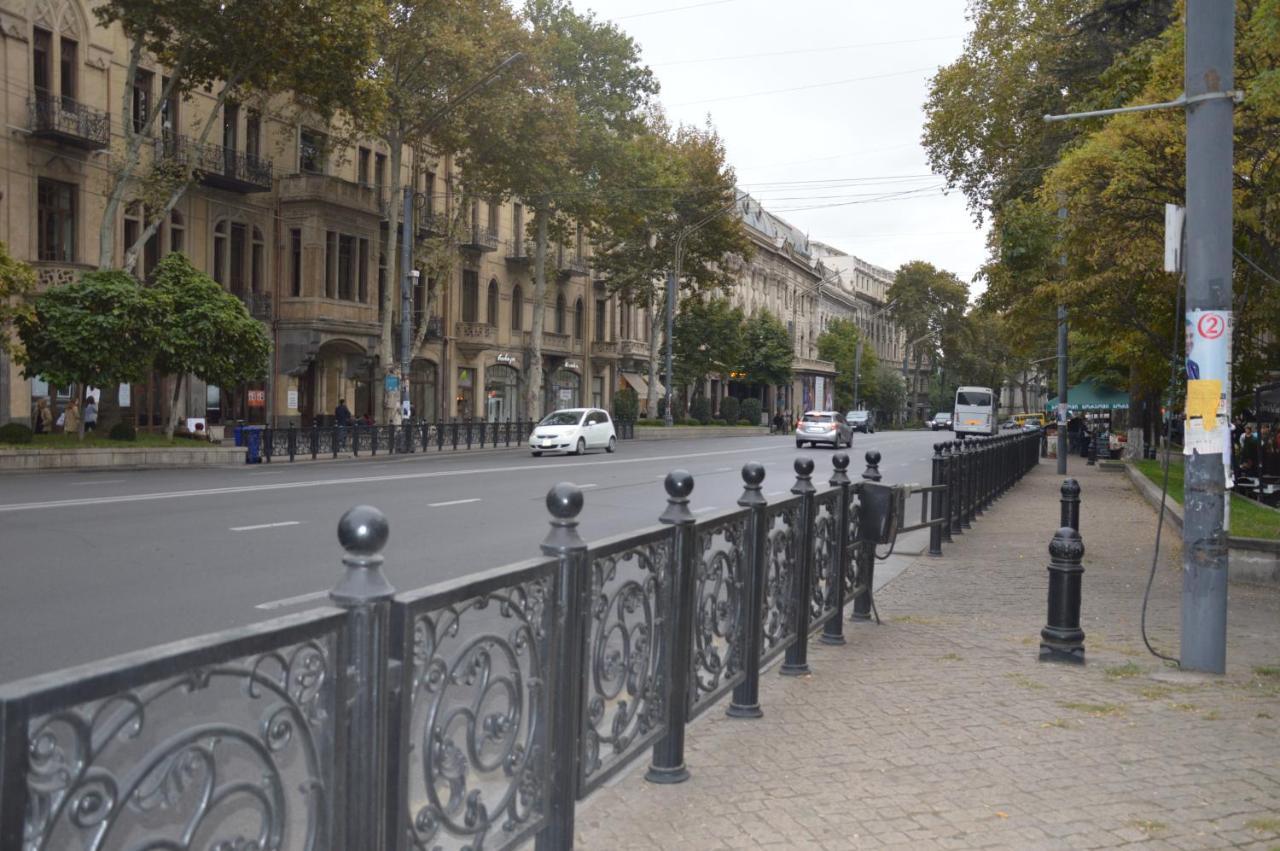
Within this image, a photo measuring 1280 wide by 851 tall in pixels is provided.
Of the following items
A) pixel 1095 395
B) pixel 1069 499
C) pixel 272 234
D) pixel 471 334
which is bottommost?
pixel 1069 499

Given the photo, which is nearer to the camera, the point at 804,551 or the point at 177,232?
the point at 804,551

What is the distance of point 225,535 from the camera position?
491 inches

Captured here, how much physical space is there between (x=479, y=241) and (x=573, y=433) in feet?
56.4

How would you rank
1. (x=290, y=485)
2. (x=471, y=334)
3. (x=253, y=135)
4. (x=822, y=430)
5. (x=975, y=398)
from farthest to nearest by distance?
(x=975, y=398) → (x=471, y=334) → (x=822, y=430) → (x=253, y=135) → (x=290, y=485)

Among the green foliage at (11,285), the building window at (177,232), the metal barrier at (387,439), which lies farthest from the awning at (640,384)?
the green foliage at (11,285)

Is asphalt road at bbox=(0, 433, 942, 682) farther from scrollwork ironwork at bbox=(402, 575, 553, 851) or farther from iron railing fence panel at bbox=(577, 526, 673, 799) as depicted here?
scrollwork ironwork at bbox=(402, 575, 553, 851)

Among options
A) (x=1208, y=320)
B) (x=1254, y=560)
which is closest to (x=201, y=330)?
(x=1254, y=560)

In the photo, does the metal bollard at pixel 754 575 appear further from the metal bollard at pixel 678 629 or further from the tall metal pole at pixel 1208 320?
the tall metal pole at pixel 1208 320

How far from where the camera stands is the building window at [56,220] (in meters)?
30.3

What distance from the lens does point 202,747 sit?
2.21m

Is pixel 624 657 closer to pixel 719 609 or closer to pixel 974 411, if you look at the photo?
pixel 719 609

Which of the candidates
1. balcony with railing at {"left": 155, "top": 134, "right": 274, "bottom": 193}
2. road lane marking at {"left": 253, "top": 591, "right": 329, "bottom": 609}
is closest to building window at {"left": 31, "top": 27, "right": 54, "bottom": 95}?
balcony with railing at {"left": 155, "top": 134, "right": 274, "bottom": 193}

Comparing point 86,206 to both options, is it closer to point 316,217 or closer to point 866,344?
point 316,217

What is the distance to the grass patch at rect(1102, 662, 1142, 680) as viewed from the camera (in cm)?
706
